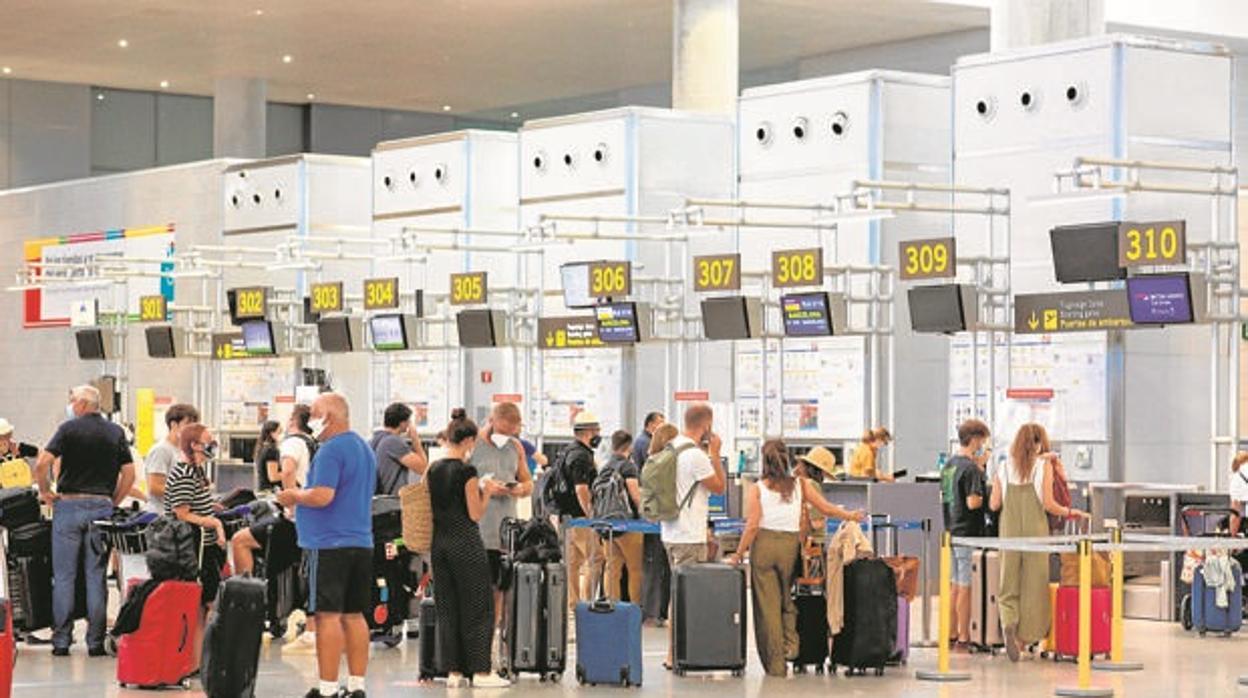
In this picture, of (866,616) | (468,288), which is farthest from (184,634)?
(468,288)

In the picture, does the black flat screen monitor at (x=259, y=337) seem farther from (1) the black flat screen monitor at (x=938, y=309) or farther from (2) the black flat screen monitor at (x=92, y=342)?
(1) the black flat screen monitor at (x=938, y=309)

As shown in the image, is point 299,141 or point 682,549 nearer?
point 682,549

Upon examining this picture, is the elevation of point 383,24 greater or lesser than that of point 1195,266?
greater

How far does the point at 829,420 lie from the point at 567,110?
780 inches

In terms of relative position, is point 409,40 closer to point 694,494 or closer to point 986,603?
point 986,603

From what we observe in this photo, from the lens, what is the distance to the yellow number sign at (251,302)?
92.1ft

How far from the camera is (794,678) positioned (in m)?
14.4

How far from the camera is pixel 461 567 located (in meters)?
13.3

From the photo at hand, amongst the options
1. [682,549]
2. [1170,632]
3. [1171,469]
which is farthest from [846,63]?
[682,549]

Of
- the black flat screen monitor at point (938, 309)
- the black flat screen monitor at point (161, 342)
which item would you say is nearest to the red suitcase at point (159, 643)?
the black flat screen monitor at point (938, 309)

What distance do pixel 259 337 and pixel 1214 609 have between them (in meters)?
13.9

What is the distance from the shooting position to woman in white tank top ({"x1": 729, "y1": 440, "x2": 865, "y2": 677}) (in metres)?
14.1

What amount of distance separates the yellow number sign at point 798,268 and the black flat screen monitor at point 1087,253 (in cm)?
286

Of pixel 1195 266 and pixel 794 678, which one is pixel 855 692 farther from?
pixel 1195 266
